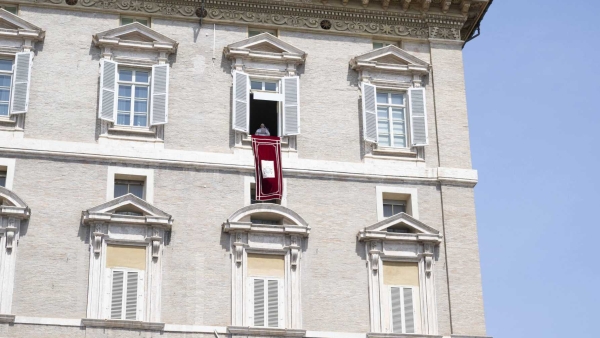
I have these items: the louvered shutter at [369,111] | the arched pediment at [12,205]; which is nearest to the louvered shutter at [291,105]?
the louvered shutter at [369,111]

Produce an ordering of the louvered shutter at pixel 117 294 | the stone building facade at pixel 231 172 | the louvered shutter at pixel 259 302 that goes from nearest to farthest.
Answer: the louvered shutter at pixel 117 294
the stone building facade at pixel 231 172
the louvered shutter at pixel 259 302

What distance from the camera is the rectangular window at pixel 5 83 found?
125 feet

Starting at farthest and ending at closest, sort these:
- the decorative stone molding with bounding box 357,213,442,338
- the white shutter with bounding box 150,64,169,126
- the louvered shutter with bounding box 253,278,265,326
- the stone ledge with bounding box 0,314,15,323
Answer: the white shutter with bounding box 150,64,169,126 < the decorative stone molding with bounding box 357,213,442,338 < the louvered shutter with bounding box 253,278,265,326 < the stone ledge with bounding box 0,314,15,323

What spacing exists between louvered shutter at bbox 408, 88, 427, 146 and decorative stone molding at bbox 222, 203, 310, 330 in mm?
5036

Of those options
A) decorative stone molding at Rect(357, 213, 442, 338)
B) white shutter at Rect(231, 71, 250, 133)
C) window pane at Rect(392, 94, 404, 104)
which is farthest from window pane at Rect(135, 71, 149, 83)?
decorative stone molding at Rect(357, 213, 442, 338)

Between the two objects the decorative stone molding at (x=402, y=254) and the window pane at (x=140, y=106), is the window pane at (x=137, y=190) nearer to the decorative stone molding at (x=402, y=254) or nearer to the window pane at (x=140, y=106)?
the window pane at (x=140, y=106)

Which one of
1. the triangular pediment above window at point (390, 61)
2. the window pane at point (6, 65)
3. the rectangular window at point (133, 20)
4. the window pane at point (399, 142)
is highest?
the rectangular window at point (133, 20)

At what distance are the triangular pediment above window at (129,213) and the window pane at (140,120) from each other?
280 centimetres

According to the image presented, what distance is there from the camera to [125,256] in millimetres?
36500

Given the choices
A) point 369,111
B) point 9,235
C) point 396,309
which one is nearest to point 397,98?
point 369,111

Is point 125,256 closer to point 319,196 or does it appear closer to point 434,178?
point 319,196

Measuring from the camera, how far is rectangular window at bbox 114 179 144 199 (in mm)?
37844

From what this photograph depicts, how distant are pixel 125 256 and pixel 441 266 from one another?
980 centimetres

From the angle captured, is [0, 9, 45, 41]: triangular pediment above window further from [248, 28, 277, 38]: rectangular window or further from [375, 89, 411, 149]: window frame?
[375, 89, 411, 149]: window frame
